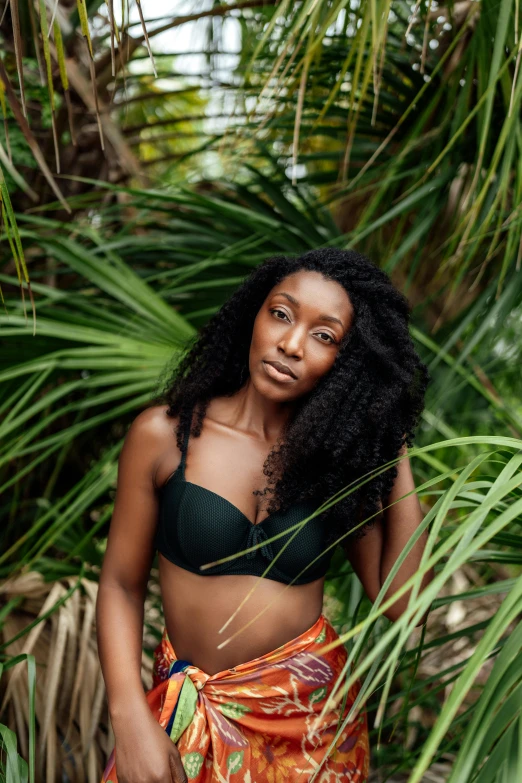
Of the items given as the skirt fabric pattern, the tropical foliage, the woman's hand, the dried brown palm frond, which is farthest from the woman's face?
the dried brown palm frond

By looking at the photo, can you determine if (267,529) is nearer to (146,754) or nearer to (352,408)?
(352,408)

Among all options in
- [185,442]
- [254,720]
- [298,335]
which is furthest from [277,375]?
[254,720]

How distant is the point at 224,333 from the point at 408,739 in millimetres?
→ 1333

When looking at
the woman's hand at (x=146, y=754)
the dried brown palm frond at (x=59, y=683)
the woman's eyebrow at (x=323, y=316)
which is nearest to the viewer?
the woman's hand at (x=146, y=754)

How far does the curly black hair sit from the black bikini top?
0.04 meters

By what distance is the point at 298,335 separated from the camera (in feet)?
3.84

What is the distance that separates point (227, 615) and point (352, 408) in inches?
15.0

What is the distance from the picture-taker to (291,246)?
1932mm

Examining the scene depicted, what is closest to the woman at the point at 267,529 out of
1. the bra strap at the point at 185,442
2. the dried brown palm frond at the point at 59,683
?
the bra strap at the point at 185,442

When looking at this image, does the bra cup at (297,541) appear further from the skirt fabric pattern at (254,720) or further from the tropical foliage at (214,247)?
the tropical foliage at (214,247)

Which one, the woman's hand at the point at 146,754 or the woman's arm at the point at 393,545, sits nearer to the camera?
the woman's hand at the point at 146,754

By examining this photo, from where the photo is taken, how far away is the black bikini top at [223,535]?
1156 millimetres

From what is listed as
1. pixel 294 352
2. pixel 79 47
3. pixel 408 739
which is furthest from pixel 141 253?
pixel 408 739

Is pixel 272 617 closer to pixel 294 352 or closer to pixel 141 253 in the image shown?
pixel 294 352
